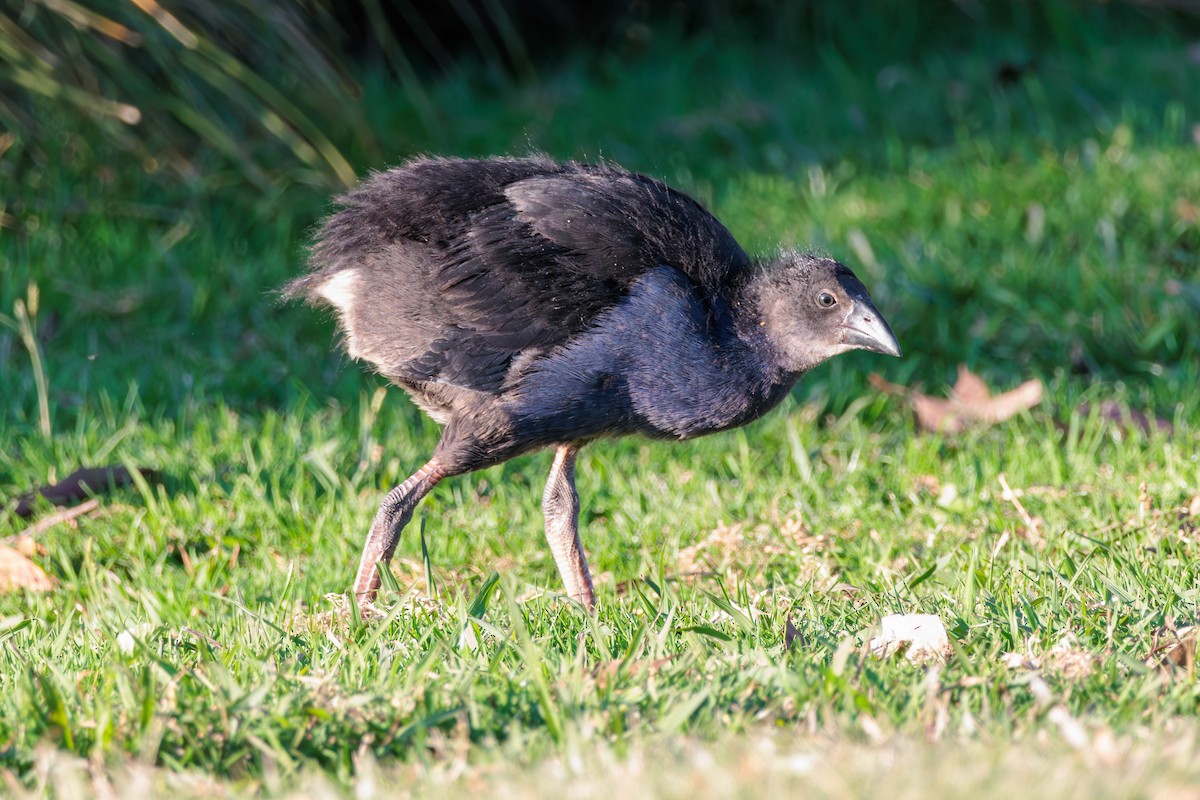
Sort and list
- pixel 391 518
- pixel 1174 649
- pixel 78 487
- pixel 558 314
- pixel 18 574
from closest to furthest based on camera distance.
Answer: pixel 1174 649 → pixel 558 314 → pixel 391 518 → pixel 18 574 → pixel 78 487

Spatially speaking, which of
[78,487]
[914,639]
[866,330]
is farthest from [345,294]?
[914,639]

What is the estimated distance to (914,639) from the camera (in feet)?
10.2

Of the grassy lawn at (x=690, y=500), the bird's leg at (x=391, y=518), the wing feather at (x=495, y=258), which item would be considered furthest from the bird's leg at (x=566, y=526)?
the wing feather at (x=495, y=258)

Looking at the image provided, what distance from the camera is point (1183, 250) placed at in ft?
21.0

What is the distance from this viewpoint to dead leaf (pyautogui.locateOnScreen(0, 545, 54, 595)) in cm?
414

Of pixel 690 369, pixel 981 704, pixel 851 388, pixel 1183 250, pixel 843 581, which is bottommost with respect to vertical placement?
pixel 1183 250

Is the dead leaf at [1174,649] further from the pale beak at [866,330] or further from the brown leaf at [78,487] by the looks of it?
the brown leaf at [78,487]

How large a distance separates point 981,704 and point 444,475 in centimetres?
168

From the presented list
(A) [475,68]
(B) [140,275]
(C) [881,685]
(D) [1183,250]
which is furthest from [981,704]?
(A) [475,68]

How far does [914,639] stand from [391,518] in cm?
148

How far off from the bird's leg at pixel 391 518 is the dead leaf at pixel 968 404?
6.52 ft

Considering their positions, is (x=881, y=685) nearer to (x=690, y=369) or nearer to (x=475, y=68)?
(x=690, y=369)

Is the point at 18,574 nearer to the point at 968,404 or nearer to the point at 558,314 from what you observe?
the point at 558,314

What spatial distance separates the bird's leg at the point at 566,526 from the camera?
393 cm
